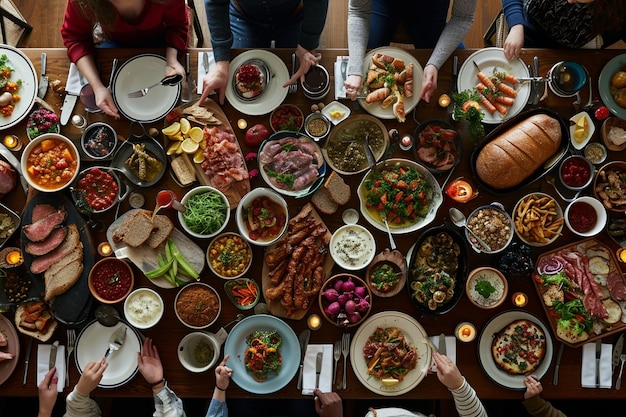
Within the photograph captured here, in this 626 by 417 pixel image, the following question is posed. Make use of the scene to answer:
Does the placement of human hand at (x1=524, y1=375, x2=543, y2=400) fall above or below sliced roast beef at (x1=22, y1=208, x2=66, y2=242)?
below

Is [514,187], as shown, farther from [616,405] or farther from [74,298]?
[74,298]

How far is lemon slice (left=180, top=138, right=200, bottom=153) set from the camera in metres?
2.57

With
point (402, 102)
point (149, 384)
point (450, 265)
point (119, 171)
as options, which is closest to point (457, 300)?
point (450, 265)

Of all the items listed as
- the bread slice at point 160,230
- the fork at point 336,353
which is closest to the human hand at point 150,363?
the bread slice at point 160,230

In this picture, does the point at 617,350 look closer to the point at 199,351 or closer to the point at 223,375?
the point at 223,375

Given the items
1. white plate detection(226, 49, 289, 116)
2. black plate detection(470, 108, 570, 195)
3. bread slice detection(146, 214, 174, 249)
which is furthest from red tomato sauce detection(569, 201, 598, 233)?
bread slice detection(146, 214, 174, 249)

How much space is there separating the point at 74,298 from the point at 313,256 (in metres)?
1.32

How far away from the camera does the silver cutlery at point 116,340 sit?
2.47 m

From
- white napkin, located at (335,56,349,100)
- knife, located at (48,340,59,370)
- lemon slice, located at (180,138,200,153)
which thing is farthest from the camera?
white napkin, located at (335,56,349,100)

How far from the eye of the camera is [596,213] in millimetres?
2553

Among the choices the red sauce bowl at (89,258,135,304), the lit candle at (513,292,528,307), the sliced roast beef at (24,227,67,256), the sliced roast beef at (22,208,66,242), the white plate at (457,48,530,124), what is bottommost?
the red sauce bowl at (89,258,135,304)

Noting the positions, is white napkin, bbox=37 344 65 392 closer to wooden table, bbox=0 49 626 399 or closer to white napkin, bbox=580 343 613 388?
wooden table, bbox=0 49 626 399

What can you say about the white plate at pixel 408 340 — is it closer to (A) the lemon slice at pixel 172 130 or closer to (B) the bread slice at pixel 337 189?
(B) the bread slice at pixel 337 189

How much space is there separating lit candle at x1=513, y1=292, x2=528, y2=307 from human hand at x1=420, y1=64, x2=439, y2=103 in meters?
1.22
